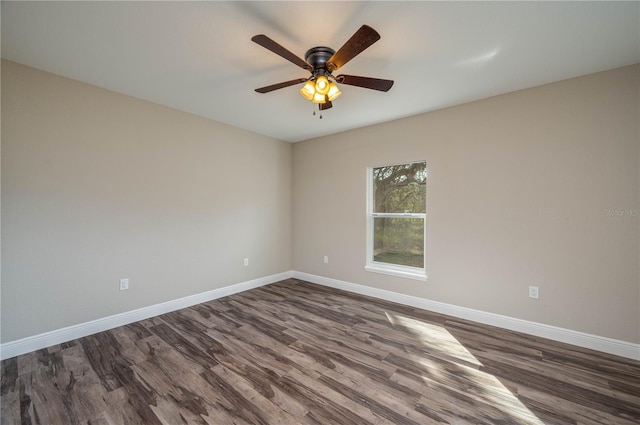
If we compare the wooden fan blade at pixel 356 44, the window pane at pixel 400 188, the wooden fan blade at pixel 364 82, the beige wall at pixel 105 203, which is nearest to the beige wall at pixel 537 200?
the window pane at pixel 400 188

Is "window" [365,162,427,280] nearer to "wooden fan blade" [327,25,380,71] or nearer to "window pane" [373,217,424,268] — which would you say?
"window pane" [373,217,424,268]

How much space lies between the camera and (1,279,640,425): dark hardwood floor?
161 cm

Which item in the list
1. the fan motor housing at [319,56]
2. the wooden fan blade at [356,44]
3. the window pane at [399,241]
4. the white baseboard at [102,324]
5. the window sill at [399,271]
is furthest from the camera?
the window pane at [399,241]

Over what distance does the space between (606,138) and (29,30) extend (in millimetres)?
4779

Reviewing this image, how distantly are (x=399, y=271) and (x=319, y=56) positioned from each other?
2.84 m

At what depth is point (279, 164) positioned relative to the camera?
4.64m

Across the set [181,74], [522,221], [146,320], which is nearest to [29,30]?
[181,74]

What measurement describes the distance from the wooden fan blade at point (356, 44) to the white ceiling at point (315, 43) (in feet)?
0.75

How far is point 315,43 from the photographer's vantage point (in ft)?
6.38

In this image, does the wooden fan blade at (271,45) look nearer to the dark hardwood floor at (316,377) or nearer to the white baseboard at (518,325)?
the dark hardwood floor at (316,377)

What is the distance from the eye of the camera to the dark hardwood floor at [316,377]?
1608 millimetres

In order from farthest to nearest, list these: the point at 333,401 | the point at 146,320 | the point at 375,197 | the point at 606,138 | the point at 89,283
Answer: the point at 375,197 < the point at 146,320 < the point at 89,283 < the point at 606,138 < the point at 333,401

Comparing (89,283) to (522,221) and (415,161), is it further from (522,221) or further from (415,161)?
(522,221)

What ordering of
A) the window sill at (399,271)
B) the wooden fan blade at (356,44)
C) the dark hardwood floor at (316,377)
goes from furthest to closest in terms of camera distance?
the window sill at (399,271), the dark hardwood floor at (316,377), the wooden fan blade at (356,44)
